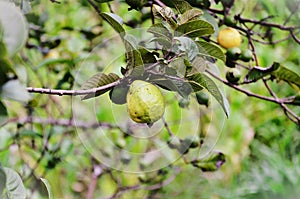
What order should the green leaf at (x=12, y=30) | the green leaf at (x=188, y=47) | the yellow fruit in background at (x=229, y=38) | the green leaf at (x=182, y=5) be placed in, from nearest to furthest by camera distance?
the green leaf at (x=12, y=30) < the green leaf at (x=188, y=47) < the green leaf at (x=182, y=5) < the yellow fruit in background at (x=229, y=38)

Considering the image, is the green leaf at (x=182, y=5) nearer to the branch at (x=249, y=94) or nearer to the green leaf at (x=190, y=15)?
the green leaf at (x=190, y=15)

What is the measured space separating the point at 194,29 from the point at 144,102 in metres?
0.13

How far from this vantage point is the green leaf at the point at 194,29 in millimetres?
695

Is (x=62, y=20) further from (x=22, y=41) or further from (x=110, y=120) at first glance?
(x=22, y=41)

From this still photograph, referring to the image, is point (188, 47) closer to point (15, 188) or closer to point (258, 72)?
point (15, 188)

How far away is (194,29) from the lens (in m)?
0.70

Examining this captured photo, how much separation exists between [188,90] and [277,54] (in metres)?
2.37

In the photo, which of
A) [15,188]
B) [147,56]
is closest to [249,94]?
[147,56]

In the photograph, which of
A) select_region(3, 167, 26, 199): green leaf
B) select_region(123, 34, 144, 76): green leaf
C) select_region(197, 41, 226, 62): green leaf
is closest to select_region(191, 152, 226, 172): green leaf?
select_region(197, 41, 226, 62): green leaf

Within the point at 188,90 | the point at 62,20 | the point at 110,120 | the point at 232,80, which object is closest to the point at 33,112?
the point at 110,120

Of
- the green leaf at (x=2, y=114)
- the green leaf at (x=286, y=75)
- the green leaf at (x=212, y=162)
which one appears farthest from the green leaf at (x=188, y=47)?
the green leaf at (x=212, y=162)

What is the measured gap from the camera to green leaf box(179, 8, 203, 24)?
71cm

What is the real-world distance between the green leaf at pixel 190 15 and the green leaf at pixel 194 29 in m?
0.01

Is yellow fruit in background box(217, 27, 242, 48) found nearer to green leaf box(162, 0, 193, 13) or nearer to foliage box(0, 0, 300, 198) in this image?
foliage box(0, 0, 300, 198)
